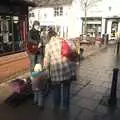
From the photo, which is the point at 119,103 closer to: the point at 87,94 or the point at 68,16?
the point at 87,94

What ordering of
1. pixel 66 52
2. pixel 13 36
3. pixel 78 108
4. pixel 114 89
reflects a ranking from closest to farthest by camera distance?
pixel 66 52 < pixel 78 108 < pixel 114 89 < pixel 13 36

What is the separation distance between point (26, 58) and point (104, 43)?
579 inches

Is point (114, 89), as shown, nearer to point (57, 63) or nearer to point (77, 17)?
point (57, 63)

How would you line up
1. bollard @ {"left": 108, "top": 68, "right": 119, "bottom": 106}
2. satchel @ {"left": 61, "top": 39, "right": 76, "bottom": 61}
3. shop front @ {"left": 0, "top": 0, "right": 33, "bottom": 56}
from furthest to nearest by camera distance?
shop front @ {"left": 0, "top": 0, "right": 33, "bottom": 56} → bollard @ {"left": 108, "top": 68, "right": 119, "bottom": 106} → satchel @ {"left": 61, "top": 39, "right": 76, "bottom": 61}

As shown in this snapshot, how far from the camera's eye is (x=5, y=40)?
26.9 feet

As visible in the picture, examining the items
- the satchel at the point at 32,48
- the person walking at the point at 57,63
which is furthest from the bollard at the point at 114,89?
the satchel at the point at 32,48

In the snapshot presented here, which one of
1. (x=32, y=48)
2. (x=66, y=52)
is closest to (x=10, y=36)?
(x=32, y=48)

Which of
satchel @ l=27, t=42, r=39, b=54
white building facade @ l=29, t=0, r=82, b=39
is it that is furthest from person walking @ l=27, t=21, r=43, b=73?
white building facade @ l=29, t=0, r=82, b=39

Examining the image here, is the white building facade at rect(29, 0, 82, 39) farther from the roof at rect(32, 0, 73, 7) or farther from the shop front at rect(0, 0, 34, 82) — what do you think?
the shop front at rect(0, 0, 34, 82)

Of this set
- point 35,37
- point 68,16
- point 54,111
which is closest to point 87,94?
point 54,111

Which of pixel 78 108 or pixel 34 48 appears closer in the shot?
pixel 78 108

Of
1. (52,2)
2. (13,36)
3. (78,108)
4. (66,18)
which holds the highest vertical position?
(52,2)

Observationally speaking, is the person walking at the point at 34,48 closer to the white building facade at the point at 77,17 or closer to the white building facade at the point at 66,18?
the white building facade at the point at 77,17

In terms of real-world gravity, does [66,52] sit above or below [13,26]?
below
